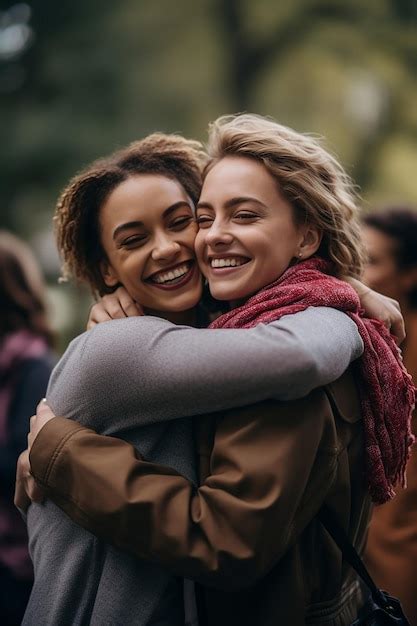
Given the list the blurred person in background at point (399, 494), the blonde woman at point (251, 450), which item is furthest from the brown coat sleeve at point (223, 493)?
the blurred person in background at point (399, 494)

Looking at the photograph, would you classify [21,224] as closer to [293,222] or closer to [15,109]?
[15,109]

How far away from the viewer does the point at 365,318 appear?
2.15m

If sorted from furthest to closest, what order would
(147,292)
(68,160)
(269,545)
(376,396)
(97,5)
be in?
(97,5) → (68,160) → (147,292) → (376,396) → (269,545)

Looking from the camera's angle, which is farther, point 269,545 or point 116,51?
point 116,51

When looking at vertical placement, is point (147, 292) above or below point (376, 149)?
above

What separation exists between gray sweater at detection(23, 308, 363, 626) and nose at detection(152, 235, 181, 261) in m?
0.37

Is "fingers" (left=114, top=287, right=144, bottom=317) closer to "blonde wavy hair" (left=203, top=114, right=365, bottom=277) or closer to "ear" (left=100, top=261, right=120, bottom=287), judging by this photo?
"ear" (left=100, top=261, right=120, bottom=287)

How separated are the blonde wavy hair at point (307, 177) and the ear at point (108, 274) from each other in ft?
1.56

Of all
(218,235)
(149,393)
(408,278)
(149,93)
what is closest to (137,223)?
(218,235)

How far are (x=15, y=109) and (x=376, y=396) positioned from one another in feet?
23.6

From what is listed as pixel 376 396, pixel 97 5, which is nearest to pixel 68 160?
pixel 97 5

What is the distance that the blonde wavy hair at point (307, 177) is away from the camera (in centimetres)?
211

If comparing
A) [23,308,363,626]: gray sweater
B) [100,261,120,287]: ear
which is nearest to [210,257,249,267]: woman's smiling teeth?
[23,308,363,626]: gray sweater

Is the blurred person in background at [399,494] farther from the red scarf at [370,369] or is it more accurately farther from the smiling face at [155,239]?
the smiling face at [155,239]
